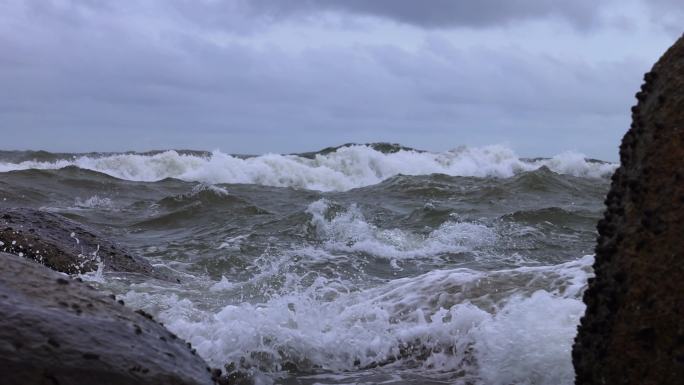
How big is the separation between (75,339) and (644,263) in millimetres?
2209

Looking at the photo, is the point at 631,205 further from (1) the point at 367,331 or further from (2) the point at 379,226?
(2) the point at 379,226

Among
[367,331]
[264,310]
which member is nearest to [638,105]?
[367,331]

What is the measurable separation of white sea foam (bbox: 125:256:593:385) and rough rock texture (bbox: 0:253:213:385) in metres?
1.43

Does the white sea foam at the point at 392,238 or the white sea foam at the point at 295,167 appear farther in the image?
the white sea foam at the point at 295,167

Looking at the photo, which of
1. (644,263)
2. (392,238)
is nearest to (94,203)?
(392,238)

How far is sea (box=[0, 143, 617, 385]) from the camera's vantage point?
481cm

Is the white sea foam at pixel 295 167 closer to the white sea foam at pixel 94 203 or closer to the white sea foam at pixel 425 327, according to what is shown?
the white sea foam at pixel 94 203

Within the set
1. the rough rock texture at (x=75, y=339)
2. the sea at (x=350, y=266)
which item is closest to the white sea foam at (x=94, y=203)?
the sea at (x=350, y=266)

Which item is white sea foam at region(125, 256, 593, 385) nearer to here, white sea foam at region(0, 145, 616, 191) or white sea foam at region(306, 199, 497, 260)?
white sea foam at region(306, 199, 497, 260)

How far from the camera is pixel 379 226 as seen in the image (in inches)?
472

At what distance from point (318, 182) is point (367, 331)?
57.1ft

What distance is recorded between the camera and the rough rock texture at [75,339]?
Answer: 9.61ft

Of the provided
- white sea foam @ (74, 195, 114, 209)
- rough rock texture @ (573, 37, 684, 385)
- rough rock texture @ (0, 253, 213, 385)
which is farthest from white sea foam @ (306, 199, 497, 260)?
rough rock texture @ (573, 37, 684, 385)

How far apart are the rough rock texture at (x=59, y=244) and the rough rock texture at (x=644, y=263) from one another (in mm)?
4770
